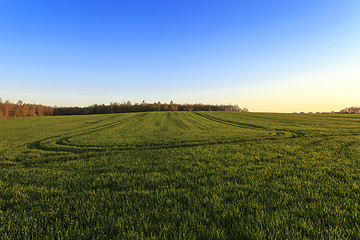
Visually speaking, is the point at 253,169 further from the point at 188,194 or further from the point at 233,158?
the point at 188,194

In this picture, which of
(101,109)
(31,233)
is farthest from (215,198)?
(101,109)

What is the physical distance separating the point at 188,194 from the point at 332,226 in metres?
3.34

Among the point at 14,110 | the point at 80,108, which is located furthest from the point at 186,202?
the point at 80,108

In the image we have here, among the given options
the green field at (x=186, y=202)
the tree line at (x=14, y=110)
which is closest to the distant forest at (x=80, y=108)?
the tree line at (x=14, y=110)

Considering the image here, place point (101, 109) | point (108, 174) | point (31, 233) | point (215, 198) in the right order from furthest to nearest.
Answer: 1. point (101, 109)
2. point (108, 174)
3. point (215, 198)
4. point (31, 233)

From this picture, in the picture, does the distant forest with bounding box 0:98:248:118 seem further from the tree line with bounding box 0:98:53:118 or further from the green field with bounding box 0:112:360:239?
the green field with bounding box 0:112:360:239

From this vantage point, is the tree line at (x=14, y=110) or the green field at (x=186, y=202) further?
the tree line at (x=14, y=110)

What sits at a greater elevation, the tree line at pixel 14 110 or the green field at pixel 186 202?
the tree line at pixel 14 110

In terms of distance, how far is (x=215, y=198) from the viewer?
4516 mm

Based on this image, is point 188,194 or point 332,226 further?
point 188,194

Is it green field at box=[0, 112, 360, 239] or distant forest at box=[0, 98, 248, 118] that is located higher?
distant forest at box=[0, 98, 248, 118]

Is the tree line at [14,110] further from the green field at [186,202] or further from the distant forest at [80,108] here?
the green field at [186,202]

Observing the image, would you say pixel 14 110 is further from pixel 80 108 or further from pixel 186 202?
pixel 186 202

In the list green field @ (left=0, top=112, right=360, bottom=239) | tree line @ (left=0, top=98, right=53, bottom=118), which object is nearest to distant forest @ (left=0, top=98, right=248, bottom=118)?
tree line @ (left=0, top=98, right=53, bottom=118)
